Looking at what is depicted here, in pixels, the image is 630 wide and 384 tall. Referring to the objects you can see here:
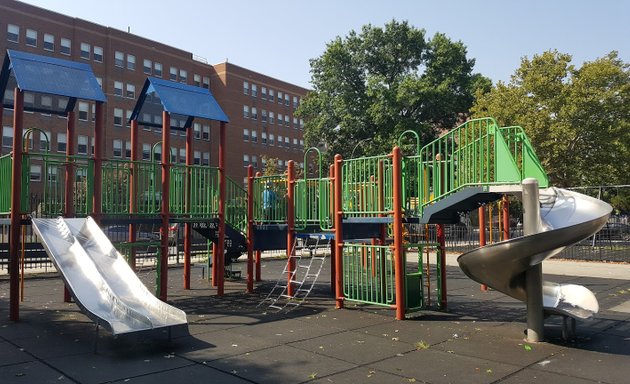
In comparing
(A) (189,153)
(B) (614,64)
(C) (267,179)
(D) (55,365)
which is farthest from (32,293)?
(B) (614,64)

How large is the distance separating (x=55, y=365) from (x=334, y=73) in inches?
1487

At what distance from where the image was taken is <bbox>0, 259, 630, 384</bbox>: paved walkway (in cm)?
602

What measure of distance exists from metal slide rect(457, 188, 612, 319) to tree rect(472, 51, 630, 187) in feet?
66.2

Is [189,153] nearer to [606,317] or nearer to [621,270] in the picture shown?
[606,317]

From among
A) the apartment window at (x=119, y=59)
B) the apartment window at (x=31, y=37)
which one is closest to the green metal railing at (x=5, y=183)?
the apartment window at (x=31, y=37)

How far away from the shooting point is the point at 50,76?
34.6ft

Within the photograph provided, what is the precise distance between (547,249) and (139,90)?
5879 cm

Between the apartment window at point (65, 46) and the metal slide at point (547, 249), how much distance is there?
55.1 m

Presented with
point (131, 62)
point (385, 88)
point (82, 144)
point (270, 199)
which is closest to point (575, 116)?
point (385, 88)

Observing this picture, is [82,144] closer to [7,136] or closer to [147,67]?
[7,136]

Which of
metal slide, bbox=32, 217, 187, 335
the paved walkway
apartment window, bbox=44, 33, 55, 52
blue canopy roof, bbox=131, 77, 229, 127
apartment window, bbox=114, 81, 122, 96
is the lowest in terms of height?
the paved walkway

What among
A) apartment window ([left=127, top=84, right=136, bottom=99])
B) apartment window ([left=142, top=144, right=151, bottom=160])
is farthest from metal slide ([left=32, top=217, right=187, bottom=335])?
apartment window ([left=127, top=84, right=136, bottom=99])

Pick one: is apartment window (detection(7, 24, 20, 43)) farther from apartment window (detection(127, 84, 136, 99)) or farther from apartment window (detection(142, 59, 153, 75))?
apartment window (detection(142, 59, 153, 75))

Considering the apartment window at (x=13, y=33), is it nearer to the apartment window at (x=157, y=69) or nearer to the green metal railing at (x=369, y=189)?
the apartment window at (x=157, y=69)
